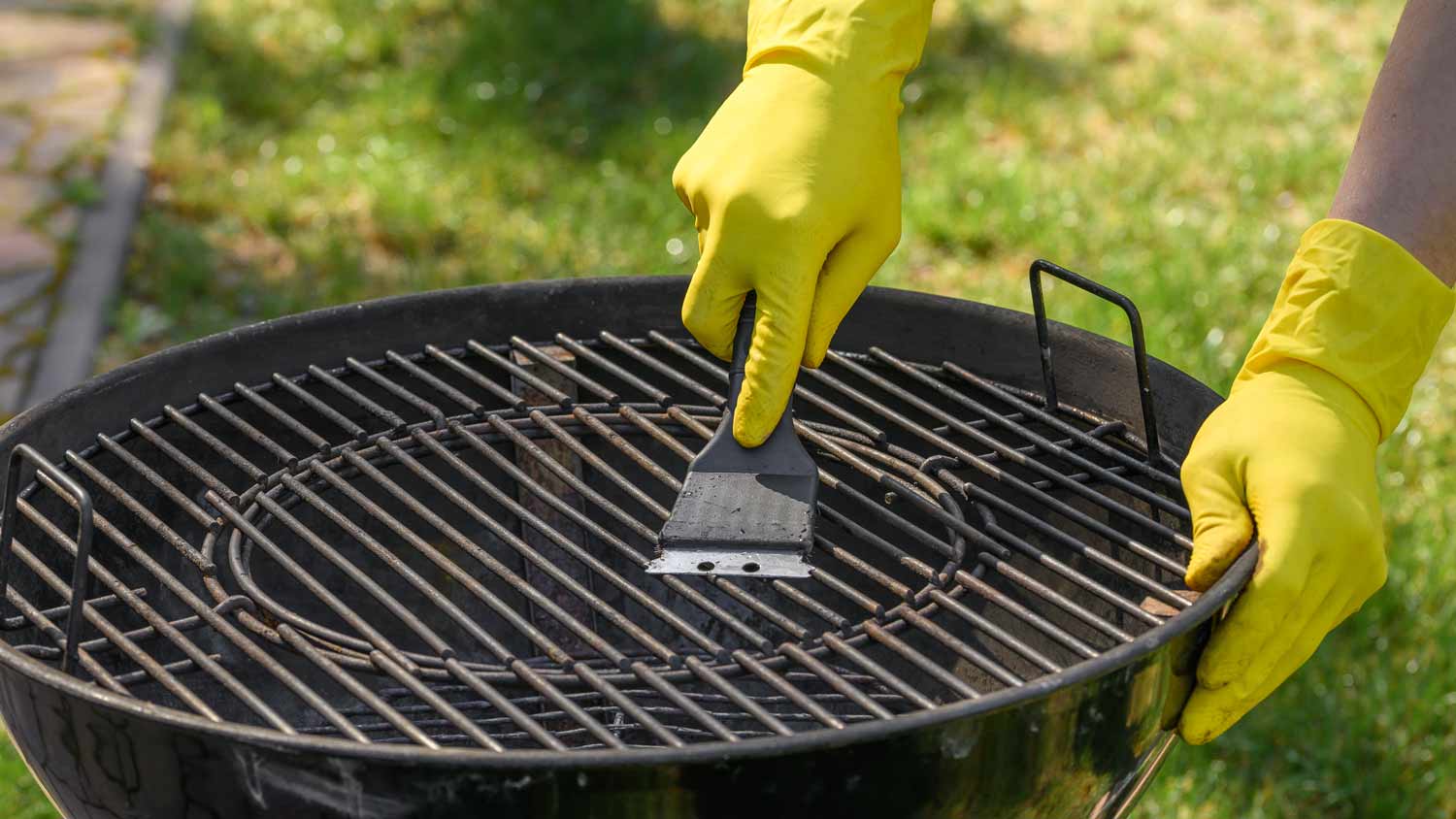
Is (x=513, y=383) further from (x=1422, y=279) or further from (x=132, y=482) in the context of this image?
(x=1422, y=279)

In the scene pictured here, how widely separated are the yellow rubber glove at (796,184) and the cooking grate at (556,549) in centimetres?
20

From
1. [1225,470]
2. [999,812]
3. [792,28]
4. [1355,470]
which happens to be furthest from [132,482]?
[1355,470]

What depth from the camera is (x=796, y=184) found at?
166cm

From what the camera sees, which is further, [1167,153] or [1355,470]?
[1167,153]

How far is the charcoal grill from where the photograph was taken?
1.23 metres

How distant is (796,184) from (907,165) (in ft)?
9.84

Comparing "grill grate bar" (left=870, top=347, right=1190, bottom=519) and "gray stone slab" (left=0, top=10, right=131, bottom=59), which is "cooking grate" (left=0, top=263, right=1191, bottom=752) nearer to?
"grill grate bar" (left=870, top=347, right=1190, bottom=519)

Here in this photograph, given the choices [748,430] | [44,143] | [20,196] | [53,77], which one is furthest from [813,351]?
[53,77]

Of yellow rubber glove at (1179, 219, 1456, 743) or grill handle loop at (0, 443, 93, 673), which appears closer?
grill handle loop at (0, 443, 93, 673)

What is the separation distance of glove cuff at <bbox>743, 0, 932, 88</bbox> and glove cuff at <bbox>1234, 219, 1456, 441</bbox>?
528 mm

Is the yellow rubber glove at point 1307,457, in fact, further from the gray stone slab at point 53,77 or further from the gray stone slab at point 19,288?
the gray stone slab at point 53,77

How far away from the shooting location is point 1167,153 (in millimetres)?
4500

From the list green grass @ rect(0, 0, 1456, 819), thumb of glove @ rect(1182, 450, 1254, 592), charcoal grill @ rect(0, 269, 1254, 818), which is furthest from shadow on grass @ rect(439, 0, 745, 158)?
thumb of glove @ rect(1182, 450, 1254, 592)

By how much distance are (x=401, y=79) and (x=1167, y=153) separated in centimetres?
242
